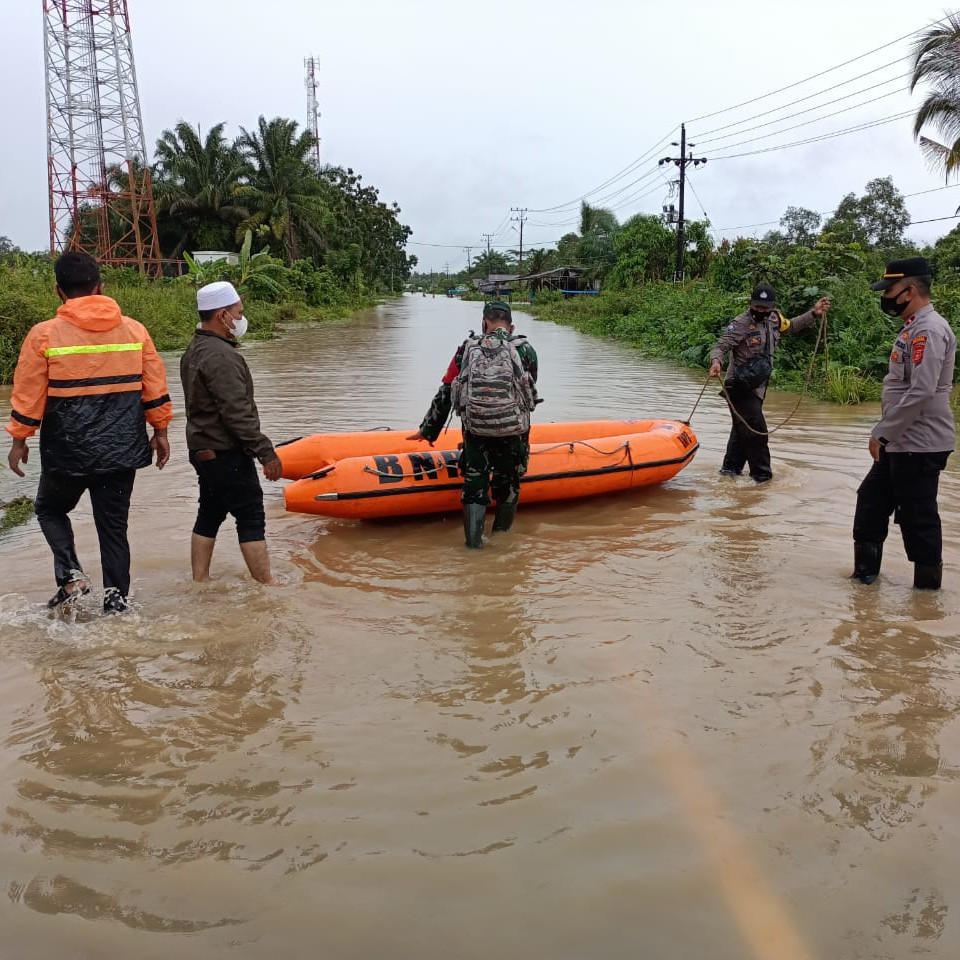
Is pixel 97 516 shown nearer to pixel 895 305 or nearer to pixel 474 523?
pixel 474 523

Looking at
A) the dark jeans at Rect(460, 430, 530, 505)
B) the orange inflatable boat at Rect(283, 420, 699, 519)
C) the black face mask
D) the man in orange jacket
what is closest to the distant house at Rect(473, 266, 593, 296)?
the orange inflatable boat at Rect(283, 420, 699, 519)

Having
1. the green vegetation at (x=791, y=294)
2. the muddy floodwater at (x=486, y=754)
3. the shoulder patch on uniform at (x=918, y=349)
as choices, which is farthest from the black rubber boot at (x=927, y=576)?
the green vegetation at (x=791, y=294)

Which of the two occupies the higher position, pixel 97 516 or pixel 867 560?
pixel 97 516

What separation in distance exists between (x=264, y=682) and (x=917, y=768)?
2.49 meters

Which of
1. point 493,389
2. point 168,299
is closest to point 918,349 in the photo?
point 493,389

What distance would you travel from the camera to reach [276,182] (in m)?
39.0

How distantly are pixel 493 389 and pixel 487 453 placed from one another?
1.48 feet

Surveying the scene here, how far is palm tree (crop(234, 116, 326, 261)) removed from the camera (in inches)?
1515

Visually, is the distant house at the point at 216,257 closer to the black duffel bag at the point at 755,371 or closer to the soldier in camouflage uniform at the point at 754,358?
the soldier in camouflage uniform at the point at 754,358

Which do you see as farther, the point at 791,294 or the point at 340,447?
the point at 791,294

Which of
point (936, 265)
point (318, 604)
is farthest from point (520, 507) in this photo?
point (936, 265)

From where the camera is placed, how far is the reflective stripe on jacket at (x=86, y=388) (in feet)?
12.0

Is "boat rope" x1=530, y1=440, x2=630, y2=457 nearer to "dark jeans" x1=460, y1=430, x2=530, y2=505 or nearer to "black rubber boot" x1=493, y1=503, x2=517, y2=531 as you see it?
"black rubber boot" x1=493, y1=503, x2=517, y2=531

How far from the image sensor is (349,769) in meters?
2.82
